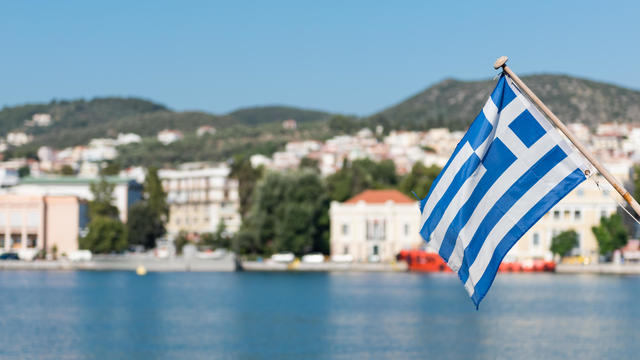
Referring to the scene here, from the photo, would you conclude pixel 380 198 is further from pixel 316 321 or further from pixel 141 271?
pixel 316 321

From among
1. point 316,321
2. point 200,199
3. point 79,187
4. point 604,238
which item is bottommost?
point 316,321

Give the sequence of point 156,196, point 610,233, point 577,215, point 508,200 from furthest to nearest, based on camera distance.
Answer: point 156,196, point 577,215, point 610,233, point 508,200

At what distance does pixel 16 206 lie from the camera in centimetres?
11044

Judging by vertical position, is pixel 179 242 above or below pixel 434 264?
above

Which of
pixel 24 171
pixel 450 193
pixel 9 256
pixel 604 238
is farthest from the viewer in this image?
pixel 24 171

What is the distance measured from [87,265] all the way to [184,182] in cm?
4379

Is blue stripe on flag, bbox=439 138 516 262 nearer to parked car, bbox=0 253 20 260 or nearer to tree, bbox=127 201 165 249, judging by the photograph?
parked car, bbox=0 253 20 260

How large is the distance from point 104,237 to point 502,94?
97.3 meters

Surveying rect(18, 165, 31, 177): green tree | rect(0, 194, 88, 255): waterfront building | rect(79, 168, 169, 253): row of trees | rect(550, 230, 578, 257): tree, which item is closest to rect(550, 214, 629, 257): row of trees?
rect(550, 230, 578, 257): tree

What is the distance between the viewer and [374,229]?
9850 cm

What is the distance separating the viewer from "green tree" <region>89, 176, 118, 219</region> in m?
113

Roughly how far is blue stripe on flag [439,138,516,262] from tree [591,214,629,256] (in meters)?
81.0

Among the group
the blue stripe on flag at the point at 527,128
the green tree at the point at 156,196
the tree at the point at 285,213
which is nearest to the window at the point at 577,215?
the tree at the point at 285,213

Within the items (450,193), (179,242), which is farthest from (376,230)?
(450,193)
